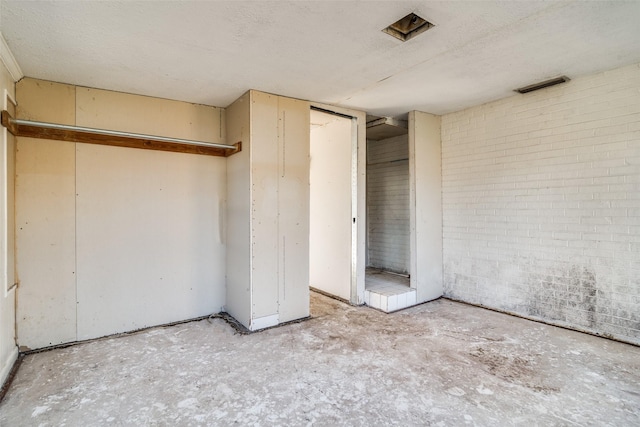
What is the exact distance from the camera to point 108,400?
2223 mm

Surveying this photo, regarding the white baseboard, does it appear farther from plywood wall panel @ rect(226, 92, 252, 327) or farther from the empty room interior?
plywood wall panel @ rect(226, 92, 252, 327)

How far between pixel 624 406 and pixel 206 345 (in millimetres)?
3252

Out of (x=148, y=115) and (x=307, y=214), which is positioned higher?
(x=148, y=115)

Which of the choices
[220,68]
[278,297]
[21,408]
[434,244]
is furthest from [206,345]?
[434,244]

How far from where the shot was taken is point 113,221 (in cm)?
337

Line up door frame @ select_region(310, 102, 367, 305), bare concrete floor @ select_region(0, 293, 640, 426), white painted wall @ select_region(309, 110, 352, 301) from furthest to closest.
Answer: white painted wall @ select_region(309, 110, 352, 301), door frame @ select_region(310, 102, 367, 305), bare concrete floor @ select_region(0, 293, 640, 426)

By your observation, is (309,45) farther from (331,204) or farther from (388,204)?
(388,204)

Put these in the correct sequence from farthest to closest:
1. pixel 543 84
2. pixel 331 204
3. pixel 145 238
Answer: pixel 331 204, pixel 145 238, pixel 543 84

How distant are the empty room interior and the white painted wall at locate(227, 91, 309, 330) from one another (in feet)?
0.09

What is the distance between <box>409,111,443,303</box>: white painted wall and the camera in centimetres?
438

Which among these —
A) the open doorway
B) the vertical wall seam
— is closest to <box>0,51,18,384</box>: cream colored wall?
the vertical wall seam

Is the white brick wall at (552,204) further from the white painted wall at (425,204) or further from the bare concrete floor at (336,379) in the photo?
the bare concrete floor at (336,379)

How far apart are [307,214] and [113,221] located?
81.7 inches

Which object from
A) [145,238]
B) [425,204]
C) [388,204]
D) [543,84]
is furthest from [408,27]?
[388,204]
